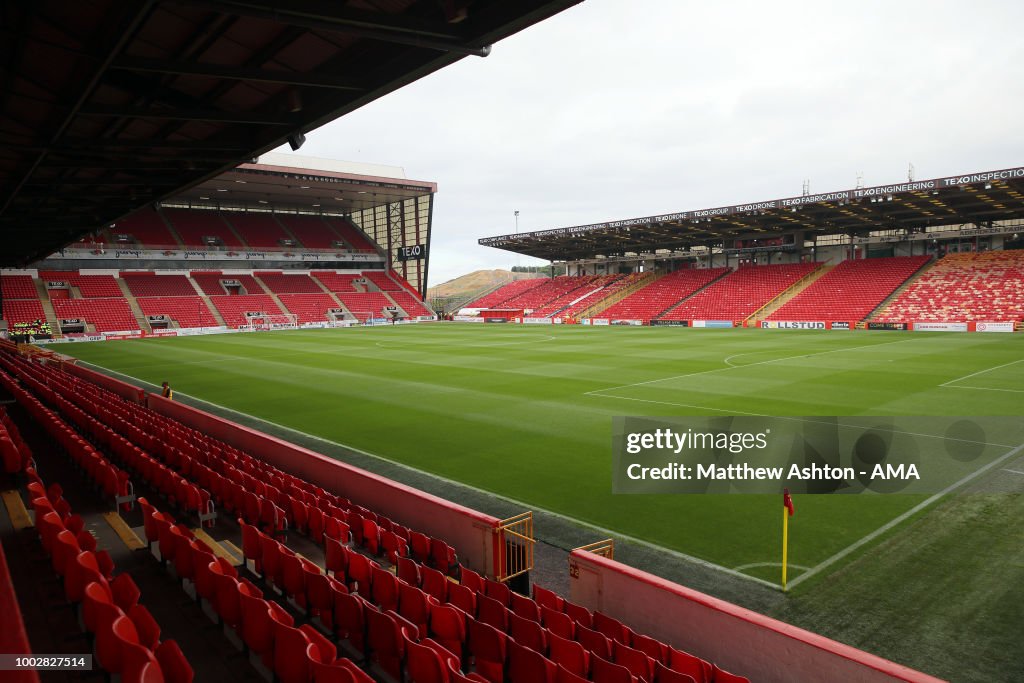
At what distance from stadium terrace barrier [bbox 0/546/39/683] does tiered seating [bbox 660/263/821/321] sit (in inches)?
2079

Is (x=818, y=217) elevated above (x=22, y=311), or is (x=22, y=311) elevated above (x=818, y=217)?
(x=818, y=217)

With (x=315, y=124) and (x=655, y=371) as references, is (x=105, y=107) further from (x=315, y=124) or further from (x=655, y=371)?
(x=655, y=371)

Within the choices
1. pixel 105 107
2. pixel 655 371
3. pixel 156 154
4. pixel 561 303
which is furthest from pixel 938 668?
pixel 561 303

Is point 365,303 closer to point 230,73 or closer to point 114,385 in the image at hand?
point 114,385

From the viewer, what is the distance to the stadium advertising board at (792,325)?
152ft

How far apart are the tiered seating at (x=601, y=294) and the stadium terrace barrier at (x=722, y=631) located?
5914cm

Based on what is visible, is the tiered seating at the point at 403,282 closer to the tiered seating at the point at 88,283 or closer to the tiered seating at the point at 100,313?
the tiered seating at the point at 88,283

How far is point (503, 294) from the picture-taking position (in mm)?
81875

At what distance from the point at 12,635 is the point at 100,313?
191 ft

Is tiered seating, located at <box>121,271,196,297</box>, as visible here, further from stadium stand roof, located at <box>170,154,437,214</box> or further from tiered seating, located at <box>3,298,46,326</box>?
stadium stand roof, located at <box>170,154,437,214</box>

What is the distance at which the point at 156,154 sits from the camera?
10.6 metres

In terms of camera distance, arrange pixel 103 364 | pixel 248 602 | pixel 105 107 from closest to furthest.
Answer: pixel 248 602, pixel 105 107, pixel 103 364

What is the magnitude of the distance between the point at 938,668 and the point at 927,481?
21.0 feet

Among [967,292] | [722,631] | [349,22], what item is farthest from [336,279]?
[722,631]
